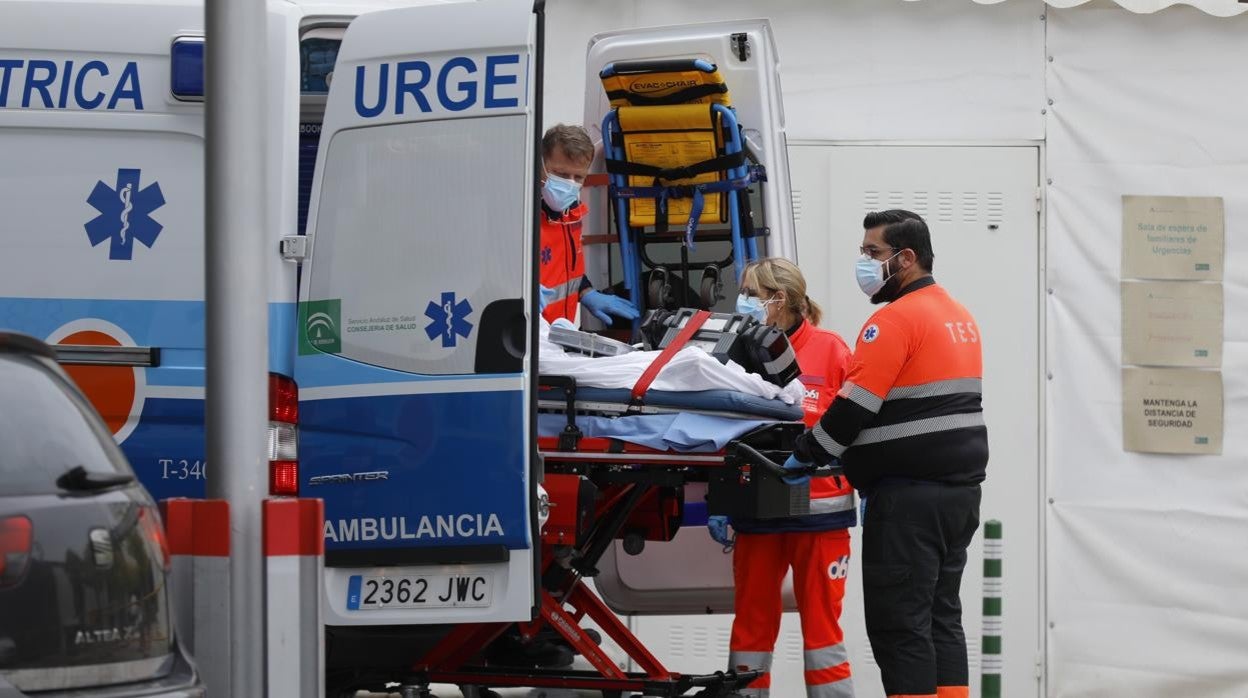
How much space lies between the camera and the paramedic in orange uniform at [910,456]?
5.61m

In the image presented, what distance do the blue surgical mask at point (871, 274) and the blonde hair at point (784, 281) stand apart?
432 mm

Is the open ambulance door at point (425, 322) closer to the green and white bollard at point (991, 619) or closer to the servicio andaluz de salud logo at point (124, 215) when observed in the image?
the servicio andaluz de salud logo at point (124, 215)

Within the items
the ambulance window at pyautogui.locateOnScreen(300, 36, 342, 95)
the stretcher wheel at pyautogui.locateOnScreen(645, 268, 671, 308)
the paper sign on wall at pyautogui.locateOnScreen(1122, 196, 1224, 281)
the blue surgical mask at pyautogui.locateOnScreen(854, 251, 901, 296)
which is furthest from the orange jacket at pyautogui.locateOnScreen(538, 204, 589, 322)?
the paper sign on wall at pyautogui.locateOnScreen(1122, 196, 1224, 281)

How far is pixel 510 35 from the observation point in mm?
5168

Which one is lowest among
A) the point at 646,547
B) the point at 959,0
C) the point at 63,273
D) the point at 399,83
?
the point at 646,547

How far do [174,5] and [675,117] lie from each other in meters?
2.17

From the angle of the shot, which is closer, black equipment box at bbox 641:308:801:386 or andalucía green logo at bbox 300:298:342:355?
andalucía green logo at bbox 300:298:342:355

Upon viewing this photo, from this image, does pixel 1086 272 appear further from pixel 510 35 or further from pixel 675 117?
pixel 510 35

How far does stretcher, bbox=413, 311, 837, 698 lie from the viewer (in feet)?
18.2

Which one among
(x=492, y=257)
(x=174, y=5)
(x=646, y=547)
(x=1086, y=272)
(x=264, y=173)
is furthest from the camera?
(x=1086, y=272)

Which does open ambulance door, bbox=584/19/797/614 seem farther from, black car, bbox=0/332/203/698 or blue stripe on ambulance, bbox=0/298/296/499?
black car, bbox=0/332/203/698

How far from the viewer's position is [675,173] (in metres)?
7.14

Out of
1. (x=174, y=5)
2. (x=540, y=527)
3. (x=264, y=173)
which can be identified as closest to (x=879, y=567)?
(x=540, y=527)

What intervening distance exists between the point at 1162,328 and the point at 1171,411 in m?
0.39
